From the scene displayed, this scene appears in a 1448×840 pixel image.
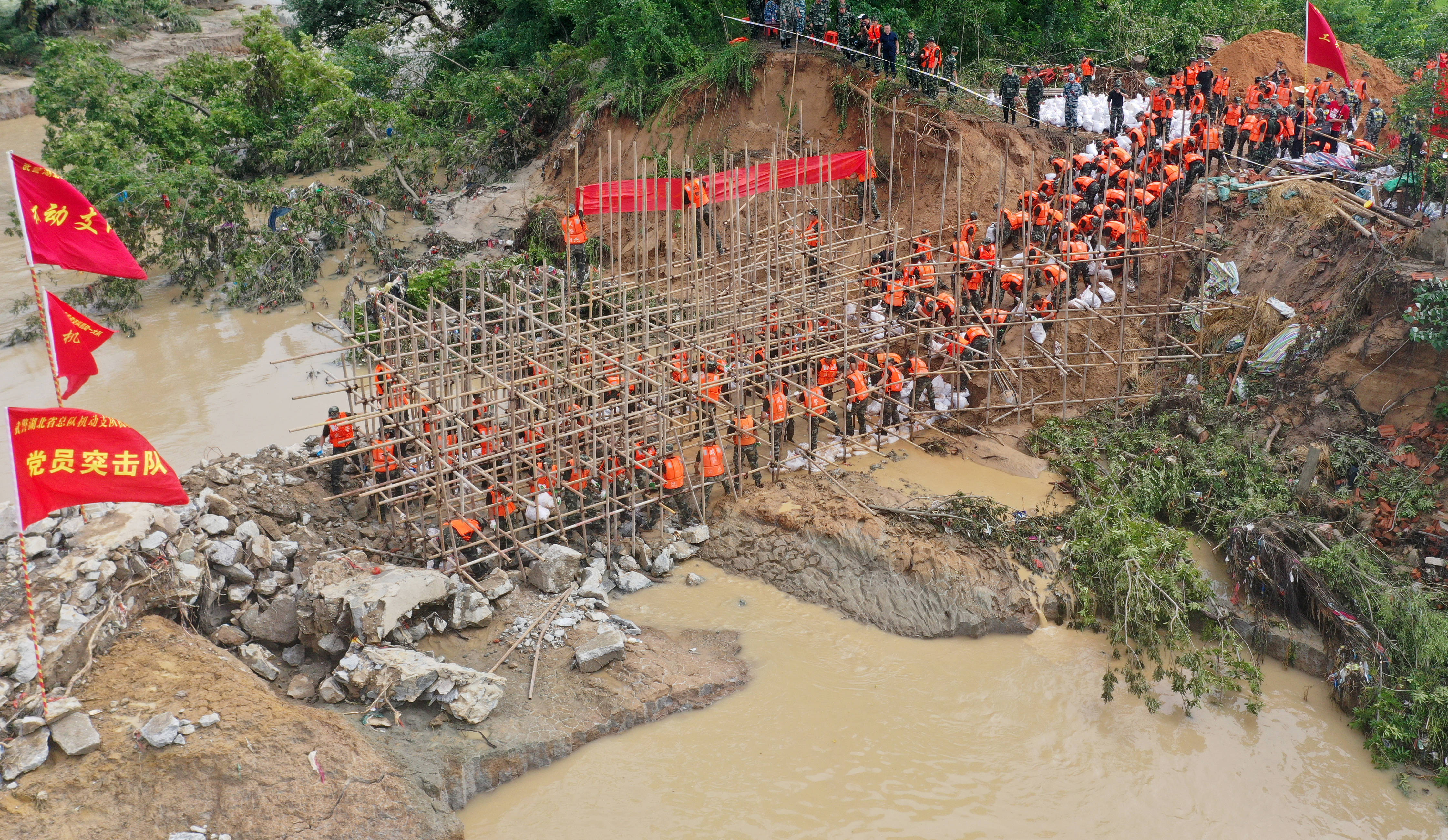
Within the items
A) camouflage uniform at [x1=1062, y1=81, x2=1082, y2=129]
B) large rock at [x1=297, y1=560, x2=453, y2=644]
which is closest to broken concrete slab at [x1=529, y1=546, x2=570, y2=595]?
large rock at [x1=297, y1=560, x2=453, y2=644]

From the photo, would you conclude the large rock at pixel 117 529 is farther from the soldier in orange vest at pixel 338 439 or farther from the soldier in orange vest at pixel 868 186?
the soldier in orange vest at pixel 868 186

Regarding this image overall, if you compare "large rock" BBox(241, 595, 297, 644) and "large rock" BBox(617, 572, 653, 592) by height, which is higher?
"large rock" BBox(241, 595, 297, 644)

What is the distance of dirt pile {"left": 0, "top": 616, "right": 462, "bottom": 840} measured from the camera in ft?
24.5

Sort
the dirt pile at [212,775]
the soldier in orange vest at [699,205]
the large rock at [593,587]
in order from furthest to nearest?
the soldier in orange vest at [699,205] < the large rock at [593,587] < the dirt pile at [212,775]

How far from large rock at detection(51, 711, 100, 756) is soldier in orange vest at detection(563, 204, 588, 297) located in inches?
221

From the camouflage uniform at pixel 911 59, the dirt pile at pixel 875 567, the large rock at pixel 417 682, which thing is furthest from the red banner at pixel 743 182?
the large rock at pixel 417 682

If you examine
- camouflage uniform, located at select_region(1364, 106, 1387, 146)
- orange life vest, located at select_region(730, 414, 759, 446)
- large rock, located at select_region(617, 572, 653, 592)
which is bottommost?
large rock, located at select_region(617, 572, 653, 592)

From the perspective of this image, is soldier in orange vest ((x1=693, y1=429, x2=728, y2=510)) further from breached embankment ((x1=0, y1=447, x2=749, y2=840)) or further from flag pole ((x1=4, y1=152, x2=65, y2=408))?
flag pole ((x1=4, y1=152, x2=65, y2=408))

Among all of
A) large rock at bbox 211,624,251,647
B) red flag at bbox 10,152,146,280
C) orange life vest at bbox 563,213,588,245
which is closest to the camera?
red flag at bbox 10,152,146,280

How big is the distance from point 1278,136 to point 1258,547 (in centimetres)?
802

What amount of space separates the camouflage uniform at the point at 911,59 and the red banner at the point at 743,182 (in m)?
1.68

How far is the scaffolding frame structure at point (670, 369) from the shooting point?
426 inches

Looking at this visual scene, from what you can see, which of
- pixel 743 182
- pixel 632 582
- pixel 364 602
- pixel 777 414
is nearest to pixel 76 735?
pixel 364 602

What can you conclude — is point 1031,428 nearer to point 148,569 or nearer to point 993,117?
point 993,117
